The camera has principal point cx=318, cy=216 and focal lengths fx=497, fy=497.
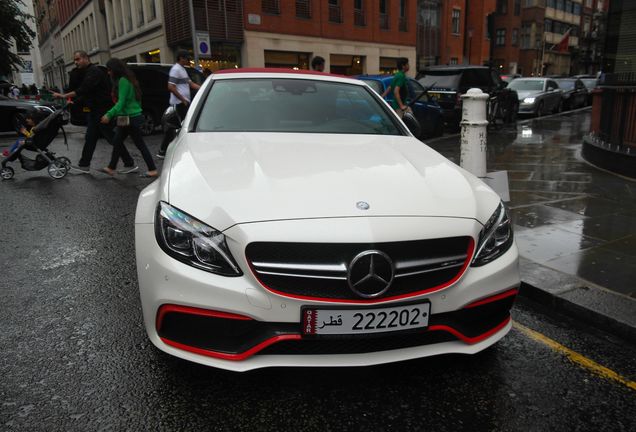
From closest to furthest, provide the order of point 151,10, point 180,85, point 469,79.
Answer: point 180,85 < point 469,79 < point 151,10

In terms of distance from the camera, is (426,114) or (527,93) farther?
(527,93)

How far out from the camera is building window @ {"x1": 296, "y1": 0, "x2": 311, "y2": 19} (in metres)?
27.1

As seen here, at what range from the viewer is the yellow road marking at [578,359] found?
8.28 feet

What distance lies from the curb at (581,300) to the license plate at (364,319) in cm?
158

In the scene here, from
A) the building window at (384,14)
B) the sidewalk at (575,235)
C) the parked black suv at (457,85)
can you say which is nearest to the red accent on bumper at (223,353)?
the sidewalk at (575,235)

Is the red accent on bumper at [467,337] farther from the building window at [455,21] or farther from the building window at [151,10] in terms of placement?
the building window at [455,21]

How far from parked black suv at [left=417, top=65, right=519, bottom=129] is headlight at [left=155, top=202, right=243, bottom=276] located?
11.5 m

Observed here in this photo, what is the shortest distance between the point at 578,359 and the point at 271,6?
2617cm

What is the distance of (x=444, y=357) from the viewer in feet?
8.59

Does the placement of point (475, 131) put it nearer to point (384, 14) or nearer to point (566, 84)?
point (566, 84)

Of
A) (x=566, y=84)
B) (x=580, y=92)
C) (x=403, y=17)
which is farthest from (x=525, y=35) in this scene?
(x=566, y=84)

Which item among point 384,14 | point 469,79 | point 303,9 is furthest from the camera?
point 384,14

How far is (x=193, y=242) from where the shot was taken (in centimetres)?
215

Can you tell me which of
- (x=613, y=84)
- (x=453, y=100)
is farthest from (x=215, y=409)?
(x=453, y=100)
